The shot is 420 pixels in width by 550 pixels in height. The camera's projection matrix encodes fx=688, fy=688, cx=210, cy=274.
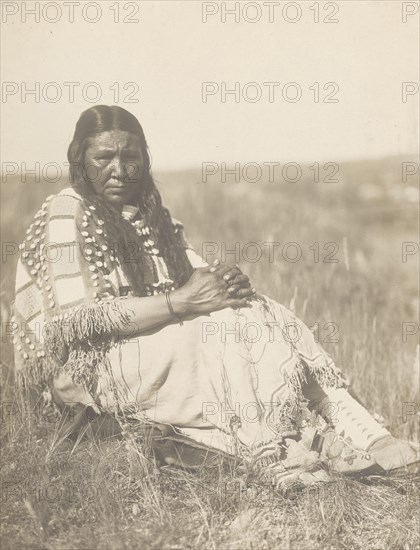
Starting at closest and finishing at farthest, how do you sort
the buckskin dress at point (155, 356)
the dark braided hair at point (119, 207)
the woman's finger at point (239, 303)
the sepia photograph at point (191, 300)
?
1. the sepia photograph at point (191, 300)
2. the buckskin dress at point (155, 356)
3. the woman's finger at point (239, 303)
4. the dark braided hair at point (119, 207)

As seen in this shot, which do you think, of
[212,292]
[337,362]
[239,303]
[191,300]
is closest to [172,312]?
[191,300]

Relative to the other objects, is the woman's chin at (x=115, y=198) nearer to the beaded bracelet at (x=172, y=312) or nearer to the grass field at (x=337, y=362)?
the grass field at (x=337, y=362)

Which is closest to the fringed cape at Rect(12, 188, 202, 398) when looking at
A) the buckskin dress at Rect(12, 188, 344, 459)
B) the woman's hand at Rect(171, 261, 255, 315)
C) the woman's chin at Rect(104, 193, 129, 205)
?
the buckskin dress at Rect(12, 188, 344, 459)

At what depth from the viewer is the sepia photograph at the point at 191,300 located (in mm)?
2766

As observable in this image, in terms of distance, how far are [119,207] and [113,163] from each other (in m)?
0.21

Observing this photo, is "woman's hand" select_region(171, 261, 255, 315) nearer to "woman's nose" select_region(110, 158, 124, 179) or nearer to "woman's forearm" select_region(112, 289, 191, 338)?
"woman's forearm" select_region(112, 289, 191, 338)

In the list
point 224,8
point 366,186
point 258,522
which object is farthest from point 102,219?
point 366,186

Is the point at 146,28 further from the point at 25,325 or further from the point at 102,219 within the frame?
the point at 25,325

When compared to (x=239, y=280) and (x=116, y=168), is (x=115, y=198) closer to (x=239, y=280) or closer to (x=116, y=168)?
(x=116, y=168)

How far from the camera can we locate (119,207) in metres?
3.22

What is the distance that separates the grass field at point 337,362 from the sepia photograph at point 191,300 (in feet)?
0.04

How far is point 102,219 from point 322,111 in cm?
128

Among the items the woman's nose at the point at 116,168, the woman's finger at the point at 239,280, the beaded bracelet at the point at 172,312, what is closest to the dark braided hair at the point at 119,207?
the woman's nose at the point at 116,168

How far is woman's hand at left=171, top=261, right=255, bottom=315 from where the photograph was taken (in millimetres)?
2926
